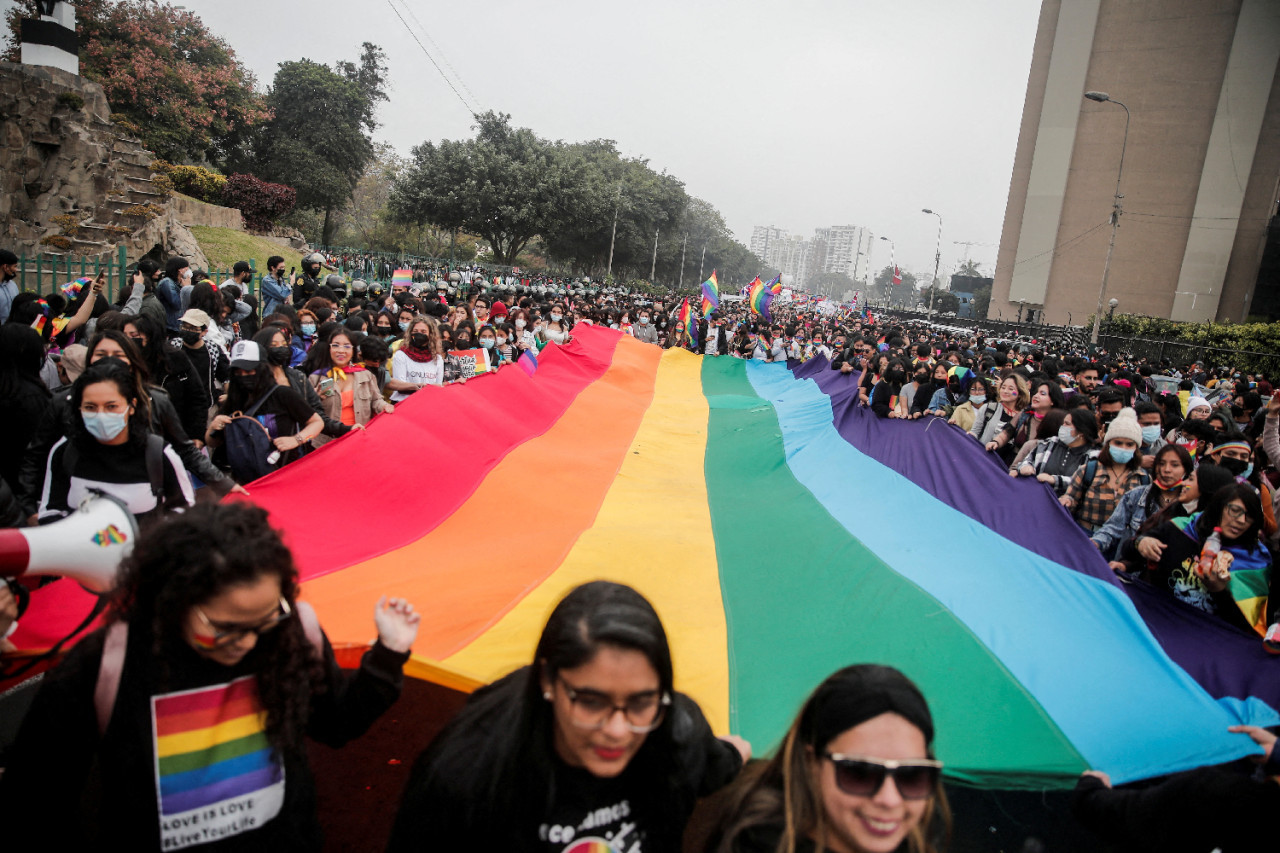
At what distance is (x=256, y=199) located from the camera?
1003 inches

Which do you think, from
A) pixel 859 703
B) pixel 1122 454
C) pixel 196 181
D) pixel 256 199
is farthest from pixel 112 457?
pixel 256 199

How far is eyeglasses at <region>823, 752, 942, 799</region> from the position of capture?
1520 mm

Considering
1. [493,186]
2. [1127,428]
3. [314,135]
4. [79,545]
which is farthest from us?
[493,186]

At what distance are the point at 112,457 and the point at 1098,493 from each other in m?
5.41

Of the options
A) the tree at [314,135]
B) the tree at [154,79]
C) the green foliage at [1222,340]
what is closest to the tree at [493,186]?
the tree at [314,135]

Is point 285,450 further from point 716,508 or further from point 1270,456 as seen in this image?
point 1270,456

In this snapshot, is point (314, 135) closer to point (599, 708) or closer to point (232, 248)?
point (232, 248)

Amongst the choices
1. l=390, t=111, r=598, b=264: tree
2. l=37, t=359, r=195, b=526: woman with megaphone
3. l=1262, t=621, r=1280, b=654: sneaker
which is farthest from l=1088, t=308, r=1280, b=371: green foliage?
l=390, t=111, r=598, b=264: tree

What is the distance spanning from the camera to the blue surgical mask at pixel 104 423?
2.69 meters

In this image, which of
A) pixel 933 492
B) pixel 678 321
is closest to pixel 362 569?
pixel 933 492

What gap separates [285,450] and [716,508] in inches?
111

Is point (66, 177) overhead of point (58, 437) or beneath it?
overhead

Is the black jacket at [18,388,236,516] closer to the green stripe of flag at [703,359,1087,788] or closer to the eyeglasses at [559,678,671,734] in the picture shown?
the eyeglasses at [559,678,671,734]

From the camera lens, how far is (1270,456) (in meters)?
5.88
